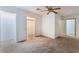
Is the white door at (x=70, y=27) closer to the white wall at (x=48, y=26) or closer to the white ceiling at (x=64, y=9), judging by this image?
the white ceiling at (x=64, y=9)

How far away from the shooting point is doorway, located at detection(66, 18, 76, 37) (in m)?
2.33

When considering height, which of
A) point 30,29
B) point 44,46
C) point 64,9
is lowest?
point 44,46

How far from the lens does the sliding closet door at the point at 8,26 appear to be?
212 centimetres

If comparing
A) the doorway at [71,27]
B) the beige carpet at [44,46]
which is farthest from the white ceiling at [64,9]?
the beige carpet at [44,46]

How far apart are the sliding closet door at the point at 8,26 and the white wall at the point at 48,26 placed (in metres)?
0.72

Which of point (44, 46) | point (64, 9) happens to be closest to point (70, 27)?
point (64, 9)

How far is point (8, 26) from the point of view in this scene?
2.22m

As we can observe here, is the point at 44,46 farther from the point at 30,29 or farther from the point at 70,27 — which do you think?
the point at 70,27

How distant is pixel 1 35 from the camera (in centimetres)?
209

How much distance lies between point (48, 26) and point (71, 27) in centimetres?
56

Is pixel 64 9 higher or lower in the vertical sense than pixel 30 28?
higher
